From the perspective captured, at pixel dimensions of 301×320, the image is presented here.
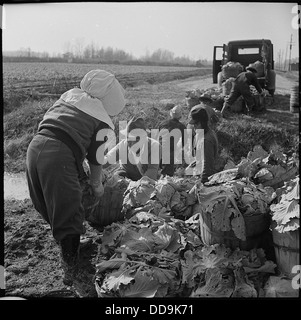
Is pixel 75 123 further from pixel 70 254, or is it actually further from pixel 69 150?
pixel 70 254

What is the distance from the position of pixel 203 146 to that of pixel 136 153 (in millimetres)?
823

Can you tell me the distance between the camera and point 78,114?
3.13 metres

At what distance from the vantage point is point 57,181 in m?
3.07

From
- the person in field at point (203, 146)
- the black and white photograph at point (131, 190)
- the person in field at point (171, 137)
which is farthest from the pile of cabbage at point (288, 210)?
the person in field at point (171, 137)

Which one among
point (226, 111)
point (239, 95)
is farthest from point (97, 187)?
point (239, 95)

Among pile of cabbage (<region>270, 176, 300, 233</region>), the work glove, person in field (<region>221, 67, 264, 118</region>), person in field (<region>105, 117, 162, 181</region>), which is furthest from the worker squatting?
person in field (<region>221, 67, 264, 118</region>)

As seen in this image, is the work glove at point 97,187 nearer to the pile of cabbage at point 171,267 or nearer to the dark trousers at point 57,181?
the dark trousers at point 57,181

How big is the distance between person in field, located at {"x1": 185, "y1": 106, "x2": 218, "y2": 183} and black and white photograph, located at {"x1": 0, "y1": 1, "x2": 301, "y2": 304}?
1cm

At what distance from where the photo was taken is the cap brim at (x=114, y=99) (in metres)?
3.17
